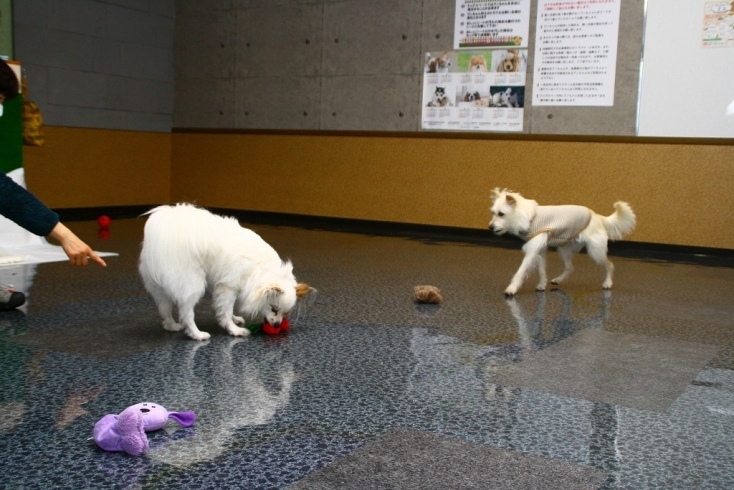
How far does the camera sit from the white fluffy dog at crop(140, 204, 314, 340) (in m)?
3.14

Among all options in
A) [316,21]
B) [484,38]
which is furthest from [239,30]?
[484,38]

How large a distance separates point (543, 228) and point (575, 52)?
119 inches

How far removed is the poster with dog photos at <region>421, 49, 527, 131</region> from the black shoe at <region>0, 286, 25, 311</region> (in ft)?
16.6

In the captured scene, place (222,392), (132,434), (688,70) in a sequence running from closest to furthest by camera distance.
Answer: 1. (132,434)
2. (222,392)
3. (688,70)

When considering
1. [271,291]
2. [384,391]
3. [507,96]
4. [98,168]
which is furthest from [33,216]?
[98,168]

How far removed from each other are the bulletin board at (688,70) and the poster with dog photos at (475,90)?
1.20 meters

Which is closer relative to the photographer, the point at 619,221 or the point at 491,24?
the point at 619,221

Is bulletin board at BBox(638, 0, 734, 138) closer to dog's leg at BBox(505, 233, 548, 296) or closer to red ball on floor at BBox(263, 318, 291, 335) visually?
dog's leg at BBox(505, 233, 548, 296)

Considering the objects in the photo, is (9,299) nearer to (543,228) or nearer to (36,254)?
(36,254)

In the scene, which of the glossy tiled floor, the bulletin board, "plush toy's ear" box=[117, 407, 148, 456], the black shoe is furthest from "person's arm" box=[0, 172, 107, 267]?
the bulletin board

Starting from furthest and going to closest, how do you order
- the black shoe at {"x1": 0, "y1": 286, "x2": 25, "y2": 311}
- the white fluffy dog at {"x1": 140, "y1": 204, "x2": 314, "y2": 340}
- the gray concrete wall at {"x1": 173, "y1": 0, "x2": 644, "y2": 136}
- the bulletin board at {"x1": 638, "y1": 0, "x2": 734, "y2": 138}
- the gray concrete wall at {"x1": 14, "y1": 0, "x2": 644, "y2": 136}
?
the gray concrete wall at {"x1": 14, "y1": 0, "x2": 644, "y2": 136}, the gray concrete wall at {"x1": 173, "y1": 0, "x2": 644, "y2": 136}, the bulletin board at {"x1": 638, "y1": 0, "x2": 734, "y2": 138}, the black shoe at {"x1": 0, "y1": 286, "x2": 25, "y2": 311}, the white fluffy dog at {"x1": 140, "y1": 204, "x2": 314, "y2": 340}

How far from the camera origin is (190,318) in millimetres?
3285

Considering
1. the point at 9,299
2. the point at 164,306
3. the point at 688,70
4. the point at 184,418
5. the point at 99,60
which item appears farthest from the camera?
the point at 99,60

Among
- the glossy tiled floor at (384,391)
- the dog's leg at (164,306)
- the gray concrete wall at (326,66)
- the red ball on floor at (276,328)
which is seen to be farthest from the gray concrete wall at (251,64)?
the dog's leg at (164,306)
